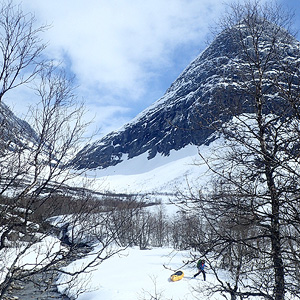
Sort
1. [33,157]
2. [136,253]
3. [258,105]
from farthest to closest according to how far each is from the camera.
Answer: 1. [136,253]
2. [258,105]
3. [33,157]

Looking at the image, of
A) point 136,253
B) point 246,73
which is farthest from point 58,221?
point 136,253

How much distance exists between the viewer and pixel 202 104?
16.8ft

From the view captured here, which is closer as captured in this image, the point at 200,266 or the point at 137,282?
the point at 200,266

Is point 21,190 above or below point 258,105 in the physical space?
below

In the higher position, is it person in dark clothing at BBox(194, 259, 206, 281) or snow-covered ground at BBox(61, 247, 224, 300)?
person in dark clothing at BBox(194, 259, 206, 281)

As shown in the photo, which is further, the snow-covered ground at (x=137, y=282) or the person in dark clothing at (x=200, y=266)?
the snow-covered ground at (x=137, y=282)

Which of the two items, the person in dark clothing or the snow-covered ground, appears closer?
the person in dark clothing

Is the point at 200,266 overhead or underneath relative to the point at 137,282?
overhead

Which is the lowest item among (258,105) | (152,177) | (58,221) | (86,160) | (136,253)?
(136,253)

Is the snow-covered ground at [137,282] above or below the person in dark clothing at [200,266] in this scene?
below

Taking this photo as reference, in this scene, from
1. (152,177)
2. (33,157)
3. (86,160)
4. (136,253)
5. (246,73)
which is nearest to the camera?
(33,157)

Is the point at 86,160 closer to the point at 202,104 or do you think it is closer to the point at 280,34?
the point at 202,104

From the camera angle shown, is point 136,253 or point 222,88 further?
point 136,253

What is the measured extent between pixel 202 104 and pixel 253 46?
1.50m
